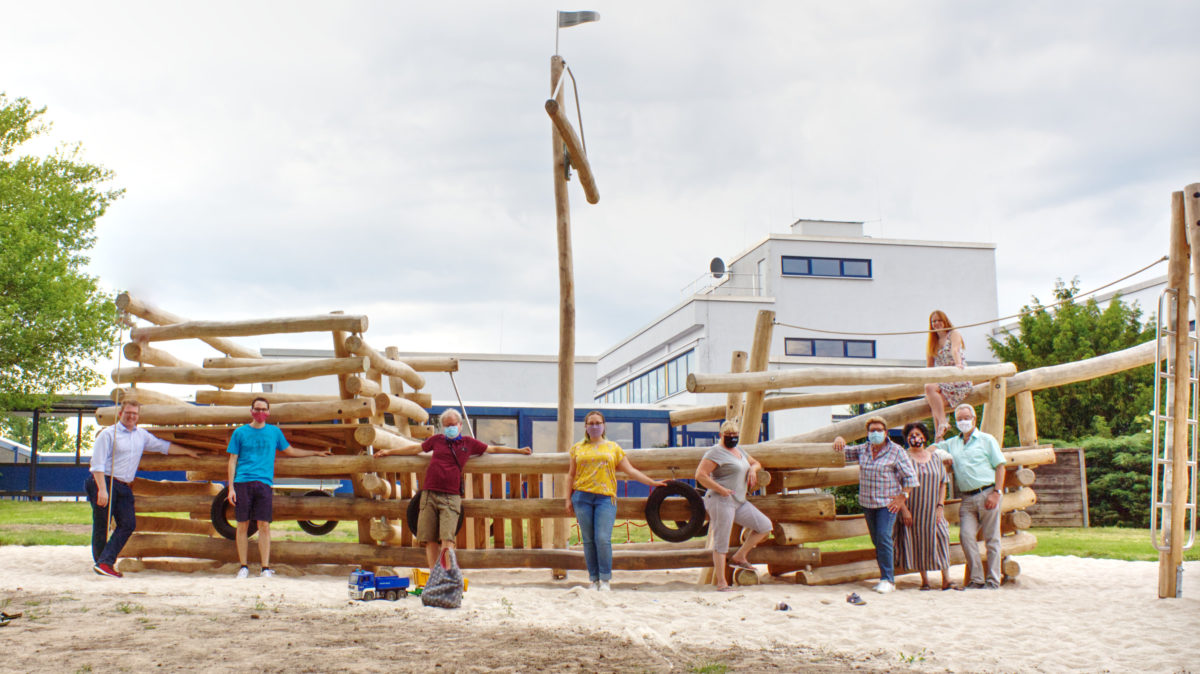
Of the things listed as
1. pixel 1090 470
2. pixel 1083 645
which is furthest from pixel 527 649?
pixel 1090 470

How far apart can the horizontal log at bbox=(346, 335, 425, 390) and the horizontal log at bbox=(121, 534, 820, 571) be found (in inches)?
75.3

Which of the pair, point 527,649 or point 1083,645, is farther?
point 1083,645

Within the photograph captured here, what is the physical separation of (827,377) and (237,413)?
5.75 meters

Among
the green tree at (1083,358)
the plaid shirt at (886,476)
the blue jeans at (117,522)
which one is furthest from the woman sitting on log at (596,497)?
the green tree at (1083,358)

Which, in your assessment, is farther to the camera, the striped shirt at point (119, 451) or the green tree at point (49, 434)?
the green tree at point (49, 434)

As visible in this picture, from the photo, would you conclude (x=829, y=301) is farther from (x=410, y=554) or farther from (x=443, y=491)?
(x=443, y=491)

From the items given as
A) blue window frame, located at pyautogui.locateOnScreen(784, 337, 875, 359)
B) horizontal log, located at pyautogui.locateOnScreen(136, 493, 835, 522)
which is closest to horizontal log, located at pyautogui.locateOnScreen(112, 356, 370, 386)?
horizontal log, located at pyautogui.locateOnScreen(136, 493, 835, 522)

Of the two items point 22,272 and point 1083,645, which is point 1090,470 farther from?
point 22,272

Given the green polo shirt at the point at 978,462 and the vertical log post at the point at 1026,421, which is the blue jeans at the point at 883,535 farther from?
the vertical log post at the point at 1026,421

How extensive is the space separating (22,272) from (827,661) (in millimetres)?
22567

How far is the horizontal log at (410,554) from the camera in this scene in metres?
9.35

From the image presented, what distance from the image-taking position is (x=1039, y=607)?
7941 millimetres

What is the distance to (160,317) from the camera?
10359mm

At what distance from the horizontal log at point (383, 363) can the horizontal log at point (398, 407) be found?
1.19 feet
